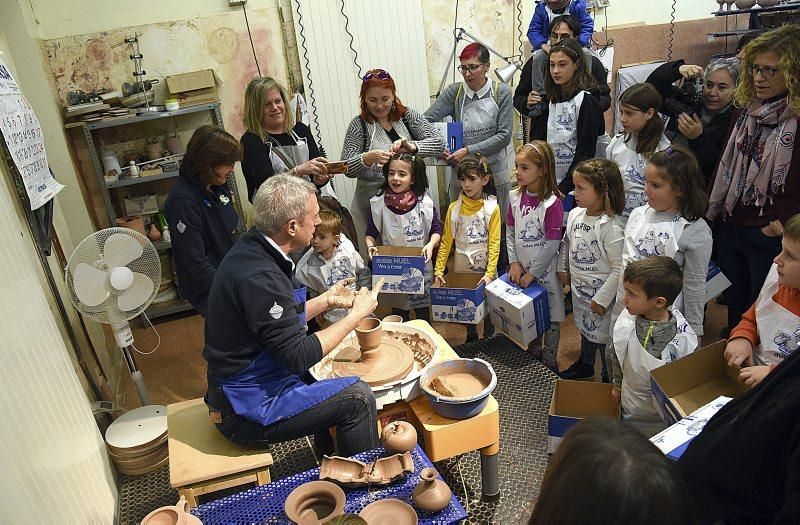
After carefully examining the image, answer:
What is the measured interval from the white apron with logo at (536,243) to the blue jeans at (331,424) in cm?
160

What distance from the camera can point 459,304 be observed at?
3.62 metres

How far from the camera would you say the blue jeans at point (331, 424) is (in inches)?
97.8

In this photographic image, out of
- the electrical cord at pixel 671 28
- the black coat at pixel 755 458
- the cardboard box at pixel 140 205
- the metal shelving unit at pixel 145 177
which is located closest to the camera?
the black coat at pixel 755 458

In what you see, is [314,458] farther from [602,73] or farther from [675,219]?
[602,73]

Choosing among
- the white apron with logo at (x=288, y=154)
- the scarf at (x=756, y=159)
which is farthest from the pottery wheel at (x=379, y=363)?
the scarf at (x=756, y=159)

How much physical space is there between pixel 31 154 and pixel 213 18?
2735 millimetres

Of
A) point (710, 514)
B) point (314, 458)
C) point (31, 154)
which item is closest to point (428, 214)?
point (314, 458)

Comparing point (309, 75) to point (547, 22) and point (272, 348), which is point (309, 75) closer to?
point (547, 22)

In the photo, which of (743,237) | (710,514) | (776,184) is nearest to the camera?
(710,514)

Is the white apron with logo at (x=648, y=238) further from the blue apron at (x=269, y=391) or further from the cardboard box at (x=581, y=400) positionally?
the blue apron at (x=269, y=391)

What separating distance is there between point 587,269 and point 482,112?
5.90 feet

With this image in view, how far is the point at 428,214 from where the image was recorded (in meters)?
3.96

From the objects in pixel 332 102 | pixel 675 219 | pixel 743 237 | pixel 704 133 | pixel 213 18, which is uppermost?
pixel 213 18

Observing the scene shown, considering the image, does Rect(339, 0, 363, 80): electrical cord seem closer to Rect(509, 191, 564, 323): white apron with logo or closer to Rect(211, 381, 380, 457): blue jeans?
Rect(509, 191, 564, 323): white apron with logo
